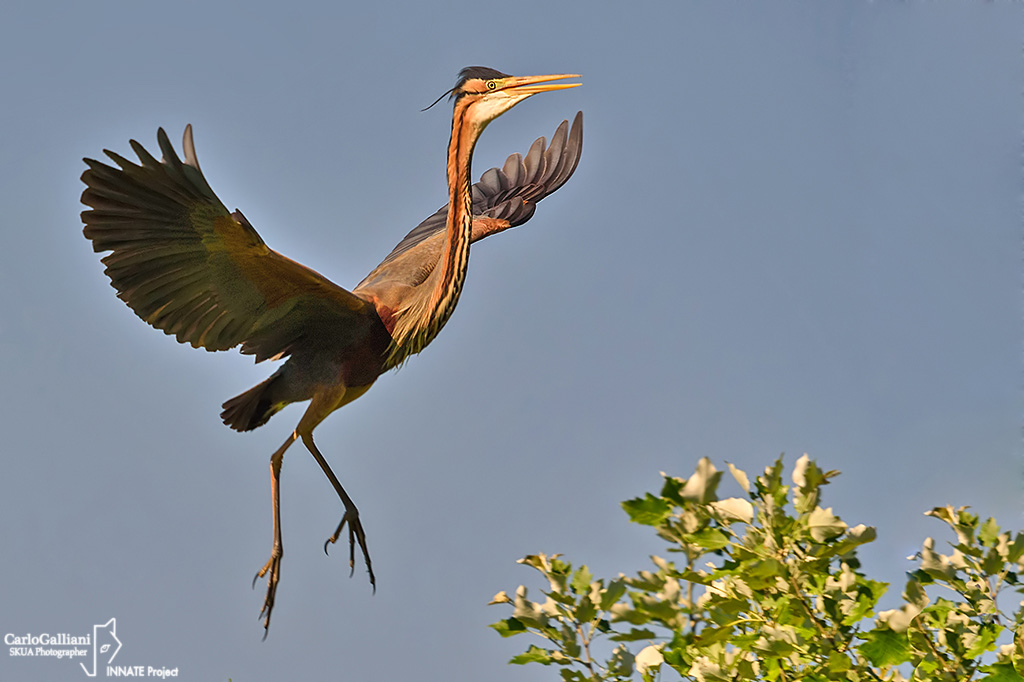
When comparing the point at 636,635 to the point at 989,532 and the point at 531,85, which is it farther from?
the point at 531,85

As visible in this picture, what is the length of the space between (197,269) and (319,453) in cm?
89

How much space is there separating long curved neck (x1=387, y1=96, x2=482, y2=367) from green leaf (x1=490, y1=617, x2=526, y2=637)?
223 cm

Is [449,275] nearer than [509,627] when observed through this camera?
No

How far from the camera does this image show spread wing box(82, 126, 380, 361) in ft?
11.7

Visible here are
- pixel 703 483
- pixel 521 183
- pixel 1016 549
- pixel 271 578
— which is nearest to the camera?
pixel 703 483

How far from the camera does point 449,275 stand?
4.02 meters

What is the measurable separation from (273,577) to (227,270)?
3.78 ft

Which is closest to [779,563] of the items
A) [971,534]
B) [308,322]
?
[971,534]

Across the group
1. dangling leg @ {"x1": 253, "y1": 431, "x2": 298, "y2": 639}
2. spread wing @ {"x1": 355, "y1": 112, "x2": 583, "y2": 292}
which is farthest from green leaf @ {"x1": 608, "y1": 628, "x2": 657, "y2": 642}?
spread wing @ {"x1": 355, "y1": 112, "x2": 583, "y2": 292}

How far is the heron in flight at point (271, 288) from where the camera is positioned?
3.61 meters

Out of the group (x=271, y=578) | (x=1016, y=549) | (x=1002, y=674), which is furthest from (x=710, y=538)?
(x=271, y=578)

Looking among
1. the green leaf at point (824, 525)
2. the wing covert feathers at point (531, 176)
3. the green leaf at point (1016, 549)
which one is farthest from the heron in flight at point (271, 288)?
the green leaf at point (1016, 549)

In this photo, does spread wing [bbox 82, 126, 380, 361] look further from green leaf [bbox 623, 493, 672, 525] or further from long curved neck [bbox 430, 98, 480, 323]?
green leaf [bbox 623, 493, 672, 525]

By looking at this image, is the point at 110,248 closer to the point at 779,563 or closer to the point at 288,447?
the point at 288,447
